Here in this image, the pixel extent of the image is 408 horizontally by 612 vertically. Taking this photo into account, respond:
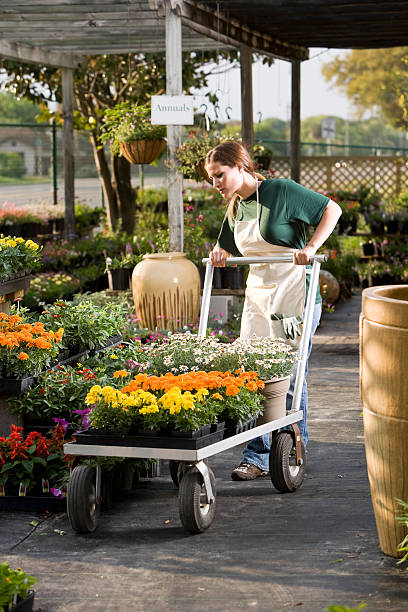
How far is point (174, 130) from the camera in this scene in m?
7.99

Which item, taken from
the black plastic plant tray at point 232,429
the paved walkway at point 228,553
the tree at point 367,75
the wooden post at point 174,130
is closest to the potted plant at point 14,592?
the paved walkway at point 228,553

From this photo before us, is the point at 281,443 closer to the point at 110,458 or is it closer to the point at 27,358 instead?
the point at 110,458

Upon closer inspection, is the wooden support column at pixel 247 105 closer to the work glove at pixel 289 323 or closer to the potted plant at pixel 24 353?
the work glove at pixel 289 323

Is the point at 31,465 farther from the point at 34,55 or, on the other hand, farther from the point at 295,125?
the point at 295,125

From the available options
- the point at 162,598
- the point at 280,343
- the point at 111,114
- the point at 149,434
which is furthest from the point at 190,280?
the point at 162,598

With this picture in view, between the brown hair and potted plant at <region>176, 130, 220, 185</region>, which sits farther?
potted plant at <region>176, 130, 220, 185</region>

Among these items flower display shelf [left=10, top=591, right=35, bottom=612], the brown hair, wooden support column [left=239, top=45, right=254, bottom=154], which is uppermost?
wooden support column [left=239, top=45, right=254, bottom=154]

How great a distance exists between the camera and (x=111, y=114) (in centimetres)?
891

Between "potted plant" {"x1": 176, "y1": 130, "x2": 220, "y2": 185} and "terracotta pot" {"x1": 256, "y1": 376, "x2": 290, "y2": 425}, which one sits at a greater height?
"potted plant" {"x1": 176, "y1": 130, "x2": 220, "y2": 185}

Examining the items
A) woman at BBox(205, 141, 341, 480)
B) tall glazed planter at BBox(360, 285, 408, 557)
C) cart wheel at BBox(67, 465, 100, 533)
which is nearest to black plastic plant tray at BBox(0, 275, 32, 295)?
woman at BBox(205, 141, 341, 480)

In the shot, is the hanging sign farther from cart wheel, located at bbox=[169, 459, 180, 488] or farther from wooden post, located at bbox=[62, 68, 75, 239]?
wooden post, located at bbox=[62, 68, 75, 239]

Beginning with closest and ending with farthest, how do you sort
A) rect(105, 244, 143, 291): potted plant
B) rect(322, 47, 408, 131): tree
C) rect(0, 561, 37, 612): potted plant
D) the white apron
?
rect(0, 561, 37, 612): potted plant, the white apron, rect(105, 244, 143, 291): potted plant, rect(322, 47, 408, 131): tree

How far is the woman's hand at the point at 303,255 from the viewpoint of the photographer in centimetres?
424

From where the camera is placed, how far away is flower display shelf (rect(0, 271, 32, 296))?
550 cm
